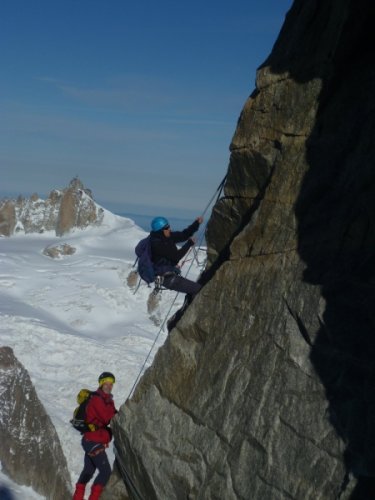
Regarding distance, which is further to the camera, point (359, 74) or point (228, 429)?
point (359, 74)

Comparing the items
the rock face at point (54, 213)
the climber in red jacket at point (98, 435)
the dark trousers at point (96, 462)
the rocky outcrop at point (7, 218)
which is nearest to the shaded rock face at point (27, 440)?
the dark trousers at point (96, 462)

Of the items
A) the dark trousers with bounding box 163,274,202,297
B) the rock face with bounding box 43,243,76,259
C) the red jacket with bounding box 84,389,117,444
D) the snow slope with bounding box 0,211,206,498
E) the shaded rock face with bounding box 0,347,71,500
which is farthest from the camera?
the rock face with bounding box 43,243,76,259

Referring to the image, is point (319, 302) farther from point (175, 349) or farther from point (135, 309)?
point (135, 309)

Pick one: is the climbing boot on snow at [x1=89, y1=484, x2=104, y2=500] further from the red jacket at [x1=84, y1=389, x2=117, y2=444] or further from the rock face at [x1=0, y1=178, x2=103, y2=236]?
the rock face at [x1=0, y1=178, x2=103, y2=236]

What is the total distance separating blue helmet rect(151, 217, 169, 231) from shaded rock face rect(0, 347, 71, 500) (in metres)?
17.8

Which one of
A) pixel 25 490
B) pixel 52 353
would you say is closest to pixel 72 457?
pixel 25 490

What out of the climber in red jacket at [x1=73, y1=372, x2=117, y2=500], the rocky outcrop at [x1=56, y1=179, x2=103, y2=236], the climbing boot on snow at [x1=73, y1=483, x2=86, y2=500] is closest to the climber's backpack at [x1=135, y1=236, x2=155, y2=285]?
the climber in red jacket at [x1=73, y1=372, x2=117, y2=500]

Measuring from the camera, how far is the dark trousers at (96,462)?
13.0 metres

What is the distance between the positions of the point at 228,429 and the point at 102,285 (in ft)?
153

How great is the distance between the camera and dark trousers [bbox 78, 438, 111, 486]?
42.7 feet

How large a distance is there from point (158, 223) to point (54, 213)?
60.9 m

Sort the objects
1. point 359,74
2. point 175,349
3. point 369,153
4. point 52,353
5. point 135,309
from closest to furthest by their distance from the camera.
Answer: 1. point 369,153
2. point 359,74
3. point 175,349
4. point 52,353
5. point 135,309

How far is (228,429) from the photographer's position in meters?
9.34

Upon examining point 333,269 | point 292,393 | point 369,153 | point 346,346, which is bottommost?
point 292,393
